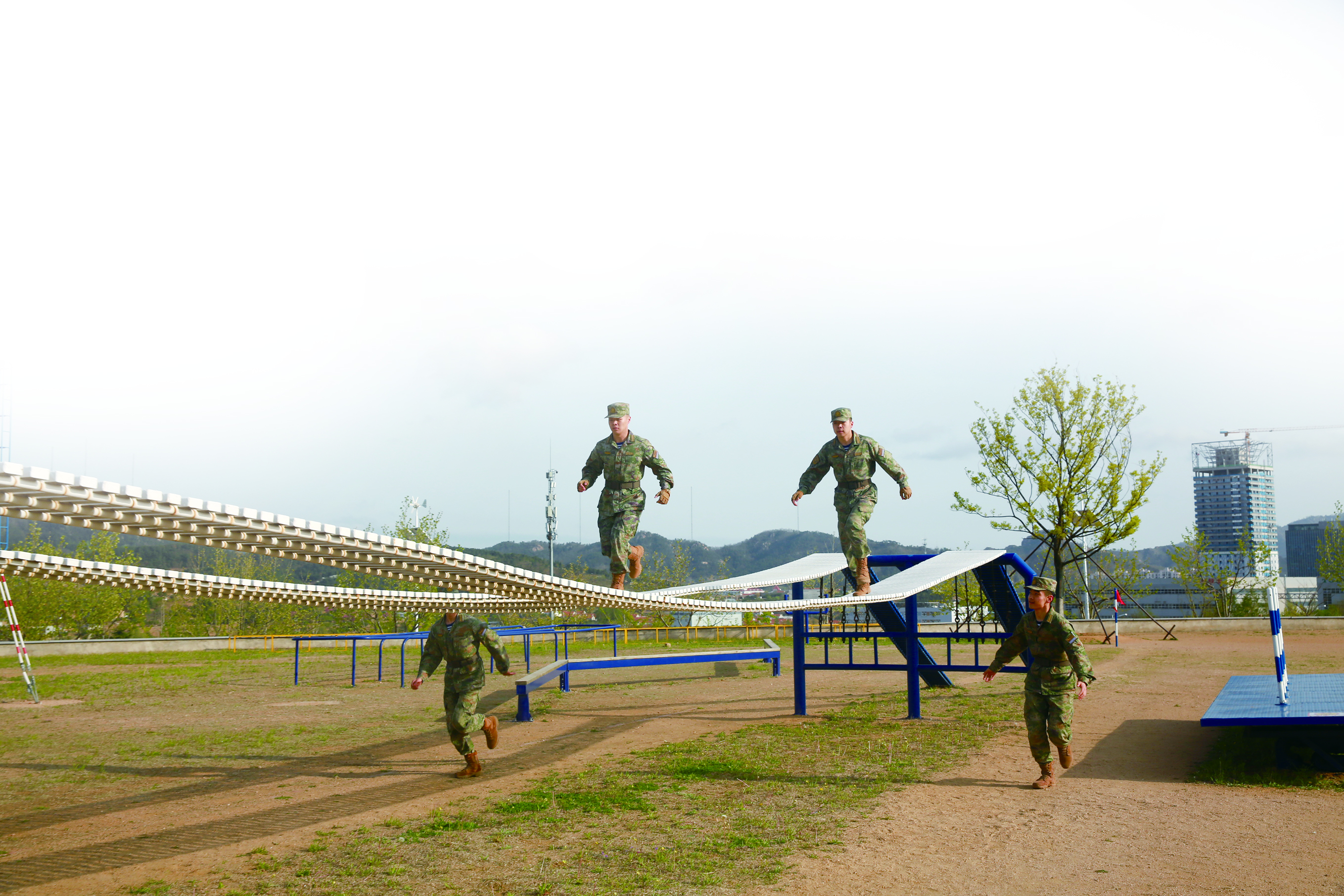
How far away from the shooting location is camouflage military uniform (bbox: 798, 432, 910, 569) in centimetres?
1109

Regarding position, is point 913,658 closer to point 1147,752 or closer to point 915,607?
point 915,607

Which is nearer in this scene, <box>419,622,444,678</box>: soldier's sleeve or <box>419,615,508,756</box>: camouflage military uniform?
<box>419,615,508,756</box>: camouflage military uniform

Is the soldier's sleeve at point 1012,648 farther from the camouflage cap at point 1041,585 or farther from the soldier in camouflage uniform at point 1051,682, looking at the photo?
the camouflage cap at point 1041,585

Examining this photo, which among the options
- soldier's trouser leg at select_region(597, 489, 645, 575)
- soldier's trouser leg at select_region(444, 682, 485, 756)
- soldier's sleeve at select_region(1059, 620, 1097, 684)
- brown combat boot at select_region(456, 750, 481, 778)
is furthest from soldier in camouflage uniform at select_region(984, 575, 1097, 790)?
brown combat boot at select_region(456, 750, 481, 778)

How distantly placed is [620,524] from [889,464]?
3673mm

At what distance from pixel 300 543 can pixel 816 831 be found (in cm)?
412

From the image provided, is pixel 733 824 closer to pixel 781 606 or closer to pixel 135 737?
pixel 781 606

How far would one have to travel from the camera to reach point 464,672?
28.8 ft

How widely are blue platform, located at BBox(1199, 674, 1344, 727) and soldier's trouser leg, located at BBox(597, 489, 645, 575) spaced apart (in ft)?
17.6

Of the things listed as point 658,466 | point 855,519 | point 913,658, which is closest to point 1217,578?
point 913,658

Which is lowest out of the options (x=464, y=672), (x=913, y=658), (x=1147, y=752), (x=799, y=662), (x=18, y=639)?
(x=1147, y=752)

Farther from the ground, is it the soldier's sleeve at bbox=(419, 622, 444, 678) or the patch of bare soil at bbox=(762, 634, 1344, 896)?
the soldier's sleeve at bbox=(419, 622, 444, 678)

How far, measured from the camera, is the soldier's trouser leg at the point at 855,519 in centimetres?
1105

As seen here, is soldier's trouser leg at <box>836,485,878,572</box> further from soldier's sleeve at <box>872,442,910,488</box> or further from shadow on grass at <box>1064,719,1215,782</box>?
shadow on grass at <box>1064,719,1215,782</box>
